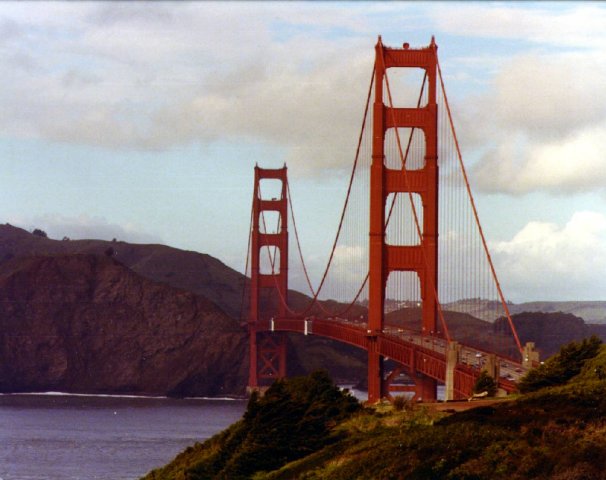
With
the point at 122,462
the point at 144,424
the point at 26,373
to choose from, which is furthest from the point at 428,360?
the point at 26,373

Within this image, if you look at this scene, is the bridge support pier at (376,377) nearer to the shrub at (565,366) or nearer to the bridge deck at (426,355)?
the bridge deck at (426,355)

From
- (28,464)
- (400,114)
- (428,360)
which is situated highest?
(400,114)

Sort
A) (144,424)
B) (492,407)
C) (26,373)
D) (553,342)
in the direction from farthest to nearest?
(553,342)
(26,373)
(144,424)
(492,407)

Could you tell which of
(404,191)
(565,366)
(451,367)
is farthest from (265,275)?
(565,366)

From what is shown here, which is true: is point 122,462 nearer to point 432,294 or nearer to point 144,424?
point 432,294

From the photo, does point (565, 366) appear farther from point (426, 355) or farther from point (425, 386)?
point (425, 386)

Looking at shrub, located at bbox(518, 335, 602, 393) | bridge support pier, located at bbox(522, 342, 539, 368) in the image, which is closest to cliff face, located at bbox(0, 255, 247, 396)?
bridge support pier, located at bbox(522, 342, 539, 368)
